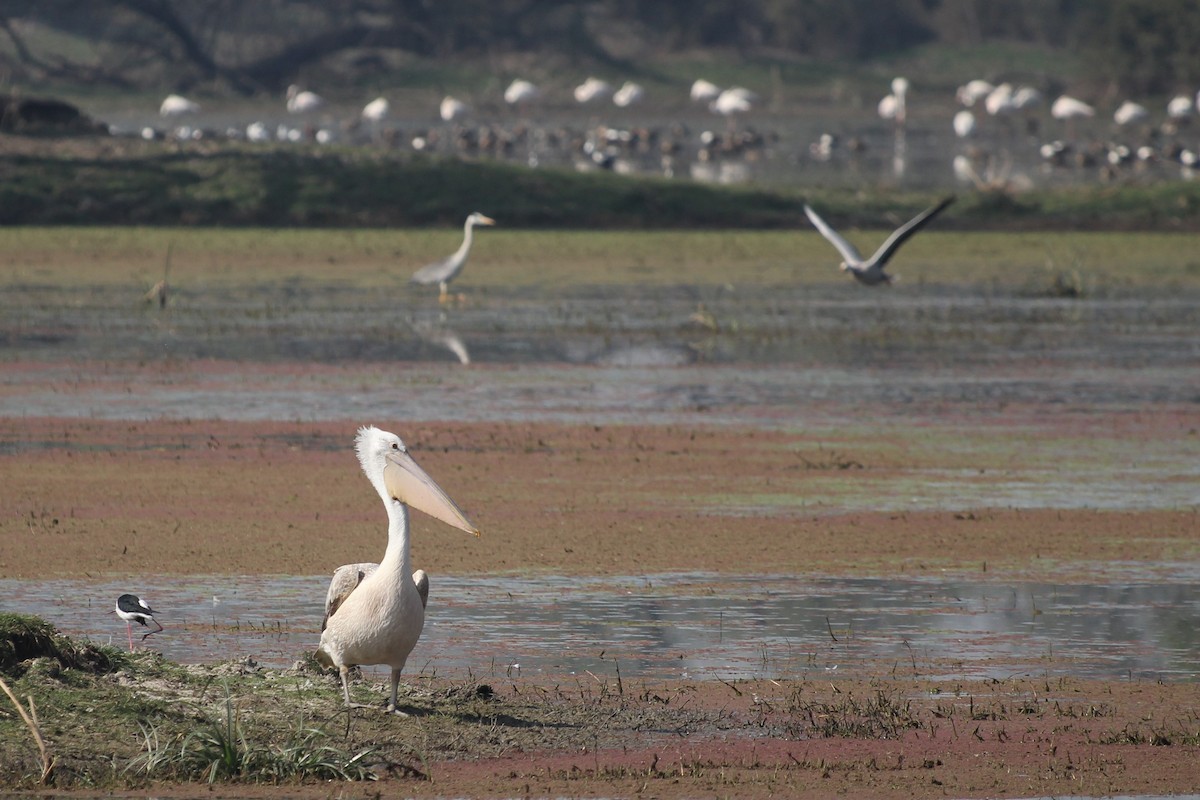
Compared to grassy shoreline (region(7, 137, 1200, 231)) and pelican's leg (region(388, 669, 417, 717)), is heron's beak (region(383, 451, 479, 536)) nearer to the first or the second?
pelican's leg (region(388, 669, 417, 717))

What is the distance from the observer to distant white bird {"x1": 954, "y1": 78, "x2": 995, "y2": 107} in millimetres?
69438

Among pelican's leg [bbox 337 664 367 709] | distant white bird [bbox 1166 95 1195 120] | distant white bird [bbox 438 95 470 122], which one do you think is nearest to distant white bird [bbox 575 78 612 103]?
distant white bird [bbox 438 95 470 122]

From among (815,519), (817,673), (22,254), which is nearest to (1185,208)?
(22,254)

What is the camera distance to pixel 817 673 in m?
8.26

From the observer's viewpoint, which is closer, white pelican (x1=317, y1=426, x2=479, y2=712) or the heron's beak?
white pelican (x1=317, y1=426, x2=479, y2=712)

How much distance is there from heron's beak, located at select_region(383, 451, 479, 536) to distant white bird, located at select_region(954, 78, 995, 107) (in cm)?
6399

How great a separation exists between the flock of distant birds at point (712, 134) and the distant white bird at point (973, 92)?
0.27 feet

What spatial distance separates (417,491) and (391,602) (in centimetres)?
47

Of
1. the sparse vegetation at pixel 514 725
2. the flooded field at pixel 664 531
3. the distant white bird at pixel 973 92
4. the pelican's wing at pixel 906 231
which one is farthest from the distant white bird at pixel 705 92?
the sparse vegetation at pixel 514 725

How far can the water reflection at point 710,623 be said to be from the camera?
8391 mm

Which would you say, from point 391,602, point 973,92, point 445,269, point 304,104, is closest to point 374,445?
point 391,602

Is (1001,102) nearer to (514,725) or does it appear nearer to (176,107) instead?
(176,107)

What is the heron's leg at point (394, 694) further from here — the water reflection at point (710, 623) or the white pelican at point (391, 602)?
the water reflection at point (710, 623)

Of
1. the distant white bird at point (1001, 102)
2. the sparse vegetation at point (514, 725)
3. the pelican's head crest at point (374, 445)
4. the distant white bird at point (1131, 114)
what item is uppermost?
the distant white bird at point (1001, 102)
